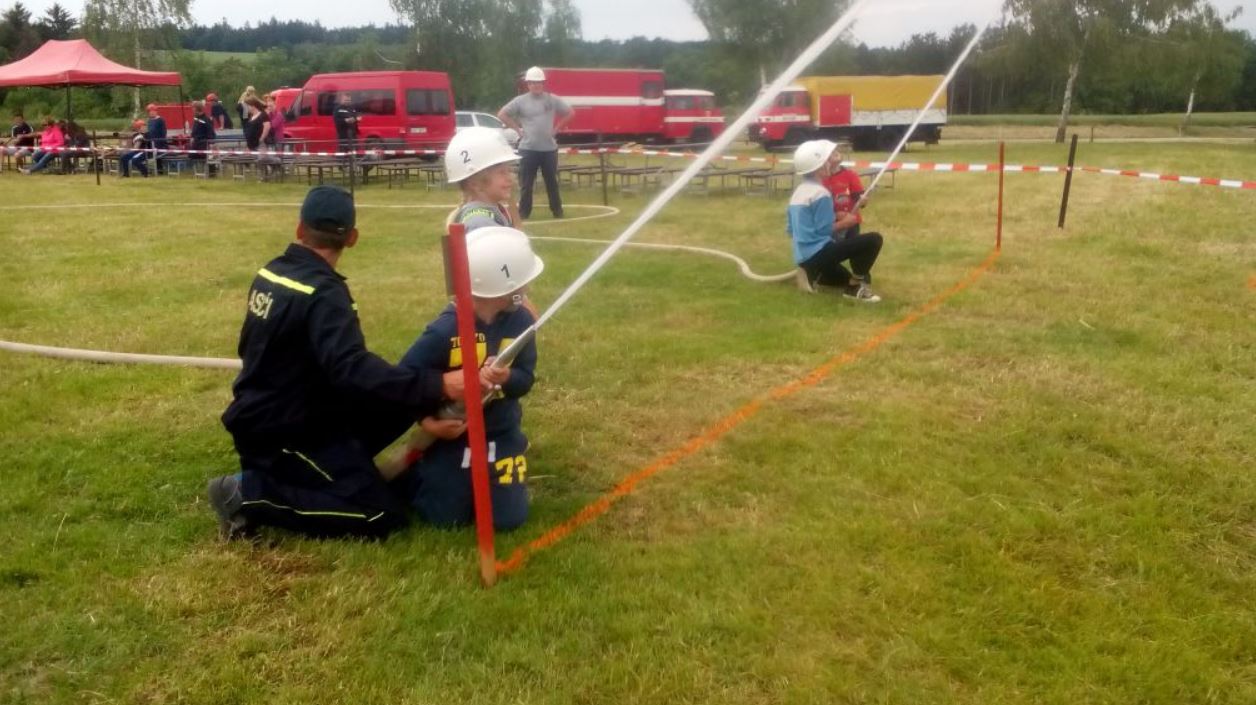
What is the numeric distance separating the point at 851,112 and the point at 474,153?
30.7m

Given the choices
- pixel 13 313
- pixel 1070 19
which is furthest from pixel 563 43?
pixel 13 313

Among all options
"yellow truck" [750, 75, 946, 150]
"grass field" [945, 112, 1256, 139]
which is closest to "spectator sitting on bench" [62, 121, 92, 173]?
"yellow truck" [750, 75, 946, 150]

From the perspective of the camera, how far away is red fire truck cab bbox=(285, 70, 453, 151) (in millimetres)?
26688

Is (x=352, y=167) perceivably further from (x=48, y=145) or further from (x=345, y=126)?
(x=48, y=145)

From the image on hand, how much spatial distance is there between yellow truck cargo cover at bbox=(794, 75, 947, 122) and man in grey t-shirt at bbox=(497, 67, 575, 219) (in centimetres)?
2147

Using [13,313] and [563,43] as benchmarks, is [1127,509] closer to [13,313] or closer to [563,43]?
[13,313]

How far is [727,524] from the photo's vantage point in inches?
176

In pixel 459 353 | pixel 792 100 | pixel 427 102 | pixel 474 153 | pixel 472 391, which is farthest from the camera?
pixel 792 100

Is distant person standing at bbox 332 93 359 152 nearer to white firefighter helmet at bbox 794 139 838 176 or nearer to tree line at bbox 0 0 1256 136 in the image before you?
tree line at bbox 0 0 1256 136

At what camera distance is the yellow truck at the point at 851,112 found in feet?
112

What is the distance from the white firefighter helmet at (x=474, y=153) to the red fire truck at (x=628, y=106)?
3119 cm

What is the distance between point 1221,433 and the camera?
18.2 feet

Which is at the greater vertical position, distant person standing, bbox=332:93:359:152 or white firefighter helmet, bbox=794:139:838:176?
distant person standing, bbox=332:93:359:152

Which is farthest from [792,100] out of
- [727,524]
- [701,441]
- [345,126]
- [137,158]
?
[727,524]
